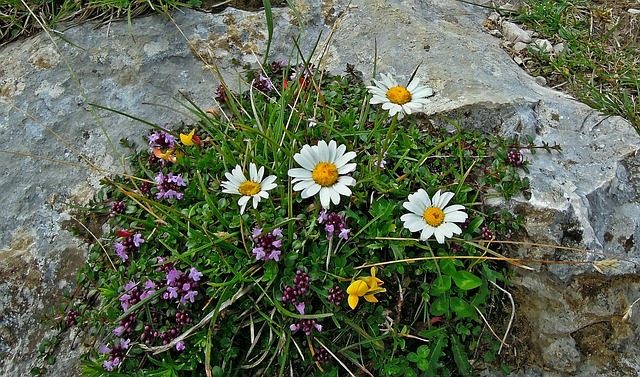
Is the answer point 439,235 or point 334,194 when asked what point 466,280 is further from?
point 334,194

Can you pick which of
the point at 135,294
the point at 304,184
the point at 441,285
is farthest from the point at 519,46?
the point at 135,294

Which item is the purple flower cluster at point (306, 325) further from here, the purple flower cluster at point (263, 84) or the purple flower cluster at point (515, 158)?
the purple flower cluster at point (263, 84)

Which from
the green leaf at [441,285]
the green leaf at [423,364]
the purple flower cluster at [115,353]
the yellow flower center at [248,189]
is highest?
the yellow flower center at [248,189]

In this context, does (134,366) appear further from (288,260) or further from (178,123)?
(178,123)

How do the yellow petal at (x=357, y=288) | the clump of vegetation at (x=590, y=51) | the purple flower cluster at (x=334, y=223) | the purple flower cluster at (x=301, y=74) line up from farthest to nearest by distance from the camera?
1. the clump of vegetation at (x=590, y=51)
2. the purple flower cluster at (x=301, y=74)
3. the purple flower cluster at (x=334, y=223)
4. the yellow petal at (x=357, y=288)

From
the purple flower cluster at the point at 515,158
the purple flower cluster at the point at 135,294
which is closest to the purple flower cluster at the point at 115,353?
the purple flower cluster at the point at 135,294

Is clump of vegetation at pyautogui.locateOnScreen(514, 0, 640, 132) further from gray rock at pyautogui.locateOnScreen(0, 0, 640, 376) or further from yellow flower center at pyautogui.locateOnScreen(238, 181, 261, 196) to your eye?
yellow flower center at pyautogui.locateOnScreen(238, 181, 261, 196)
